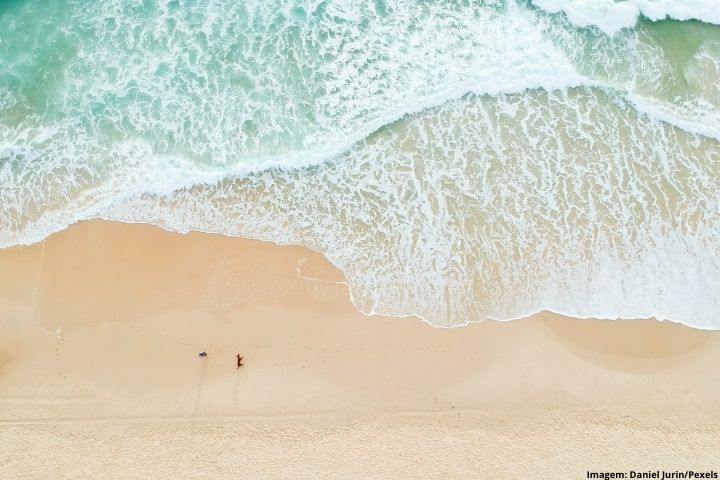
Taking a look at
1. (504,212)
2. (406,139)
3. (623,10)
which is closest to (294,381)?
(504,212)

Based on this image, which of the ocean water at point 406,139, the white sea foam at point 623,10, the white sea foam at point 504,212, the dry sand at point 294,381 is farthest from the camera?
the white sea foam at point 623,10

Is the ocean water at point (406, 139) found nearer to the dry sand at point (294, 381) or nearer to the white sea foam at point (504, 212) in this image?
the white sea foam at point (504, 212)

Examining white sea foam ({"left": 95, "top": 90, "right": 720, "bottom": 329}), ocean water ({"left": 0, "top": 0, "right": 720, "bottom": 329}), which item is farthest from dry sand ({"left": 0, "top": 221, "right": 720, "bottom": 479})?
ocean water ({"left": 0, "top": 0, "right": 720, "bottom": 329})

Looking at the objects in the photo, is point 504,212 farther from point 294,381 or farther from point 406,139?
point 294,381

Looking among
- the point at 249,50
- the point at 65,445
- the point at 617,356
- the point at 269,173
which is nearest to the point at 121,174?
the point at 269,173

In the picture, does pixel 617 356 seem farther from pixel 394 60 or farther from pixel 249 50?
pixel 249 50

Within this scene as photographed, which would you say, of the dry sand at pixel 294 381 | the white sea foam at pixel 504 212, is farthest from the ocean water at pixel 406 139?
the dry sand at pixel 294 381

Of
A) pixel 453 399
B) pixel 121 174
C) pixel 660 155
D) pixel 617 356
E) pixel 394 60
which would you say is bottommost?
pixel 453 399
